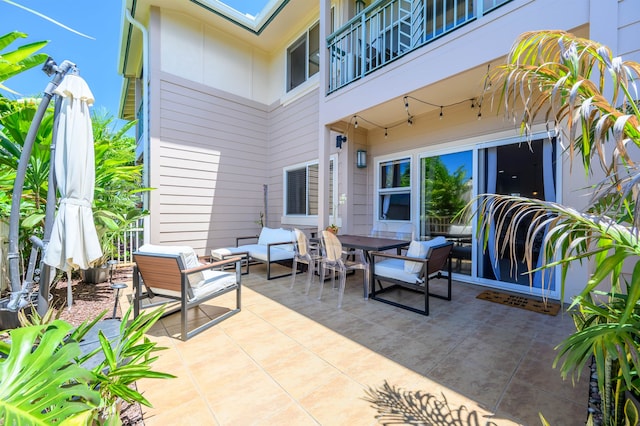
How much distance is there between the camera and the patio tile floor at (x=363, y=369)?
6.06 feet

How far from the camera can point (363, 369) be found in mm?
2326

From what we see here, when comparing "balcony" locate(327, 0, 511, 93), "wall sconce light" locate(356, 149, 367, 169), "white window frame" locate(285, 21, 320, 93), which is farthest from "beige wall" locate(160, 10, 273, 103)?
"wall sconce light" locate(356, 149, 367, 169)

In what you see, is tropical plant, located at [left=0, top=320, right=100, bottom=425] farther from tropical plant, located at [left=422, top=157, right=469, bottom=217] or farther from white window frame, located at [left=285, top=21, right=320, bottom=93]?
white window frame, located at [left=285, top=21, right=320, bottom=93]

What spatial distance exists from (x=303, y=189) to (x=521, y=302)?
4.83 metres

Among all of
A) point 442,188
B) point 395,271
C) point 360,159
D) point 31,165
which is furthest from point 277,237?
point 31,165

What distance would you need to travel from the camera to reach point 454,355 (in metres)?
2.54

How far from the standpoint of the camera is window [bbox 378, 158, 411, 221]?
572 centimetres

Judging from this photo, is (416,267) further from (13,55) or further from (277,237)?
(13,55)

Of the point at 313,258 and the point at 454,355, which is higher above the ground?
the point at 313,258

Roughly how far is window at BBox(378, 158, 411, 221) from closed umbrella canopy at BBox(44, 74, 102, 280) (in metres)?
5.05

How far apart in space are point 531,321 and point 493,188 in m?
2.22

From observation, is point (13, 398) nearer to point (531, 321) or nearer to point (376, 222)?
point (531, 321)

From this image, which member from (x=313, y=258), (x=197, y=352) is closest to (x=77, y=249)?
(x=197, y=352)

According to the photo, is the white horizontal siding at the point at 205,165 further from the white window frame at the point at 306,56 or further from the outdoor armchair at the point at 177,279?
the outdoor armchair at the point at 177,279
